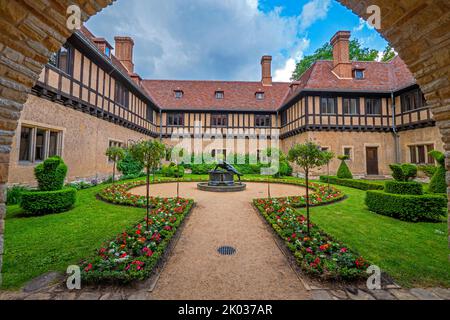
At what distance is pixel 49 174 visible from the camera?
21.4 ft

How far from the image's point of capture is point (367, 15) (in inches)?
112

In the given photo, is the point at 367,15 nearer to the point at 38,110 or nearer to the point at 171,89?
the point at 38,110

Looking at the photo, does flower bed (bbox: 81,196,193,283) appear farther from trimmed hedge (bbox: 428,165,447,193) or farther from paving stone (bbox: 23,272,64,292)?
trimmed hedge (bbox: 428,165,447,193)

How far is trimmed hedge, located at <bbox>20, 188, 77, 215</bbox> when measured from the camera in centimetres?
594

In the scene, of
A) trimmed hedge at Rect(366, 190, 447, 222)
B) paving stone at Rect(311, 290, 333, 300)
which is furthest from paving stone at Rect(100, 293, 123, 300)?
trimmed hedge at Rect(366, 190, 447, 222)

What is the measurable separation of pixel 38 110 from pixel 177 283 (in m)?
10.3

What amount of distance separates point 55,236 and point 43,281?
7.11 ft

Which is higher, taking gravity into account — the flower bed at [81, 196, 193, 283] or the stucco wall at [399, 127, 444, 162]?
the stucco wall at [399, 127, 444, 162]

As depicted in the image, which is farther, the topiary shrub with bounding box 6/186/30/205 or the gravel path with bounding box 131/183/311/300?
the topiary shrub with bounding box 6/186/30/205

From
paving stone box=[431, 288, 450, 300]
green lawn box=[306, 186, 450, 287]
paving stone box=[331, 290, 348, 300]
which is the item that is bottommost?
paving stone box=[331, 290, 348, 300]

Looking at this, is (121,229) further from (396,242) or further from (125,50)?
(125,50)

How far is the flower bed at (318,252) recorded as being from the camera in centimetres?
306

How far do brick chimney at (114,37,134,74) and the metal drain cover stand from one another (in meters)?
22.0
